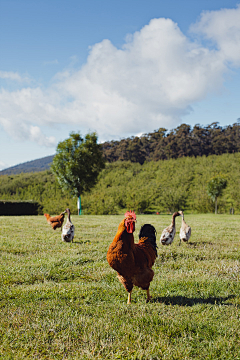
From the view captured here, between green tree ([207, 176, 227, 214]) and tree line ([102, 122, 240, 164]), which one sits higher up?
tree line ([102, 122, 240, 164])

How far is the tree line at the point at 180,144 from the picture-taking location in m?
58.8

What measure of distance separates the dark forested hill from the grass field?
49617 millimetres

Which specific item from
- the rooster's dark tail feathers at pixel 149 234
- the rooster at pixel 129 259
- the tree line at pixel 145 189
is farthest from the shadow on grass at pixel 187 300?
the tree line at pixel 145 189

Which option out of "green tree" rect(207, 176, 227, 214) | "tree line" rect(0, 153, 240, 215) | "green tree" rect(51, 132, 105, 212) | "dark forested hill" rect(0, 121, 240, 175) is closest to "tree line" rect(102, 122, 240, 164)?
"dark forested hill" rect(0, 121, 240, 175)

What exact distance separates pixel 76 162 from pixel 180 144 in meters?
41.4

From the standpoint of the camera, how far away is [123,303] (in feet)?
11.0

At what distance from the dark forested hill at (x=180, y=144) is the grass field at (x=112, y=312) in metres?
49.6

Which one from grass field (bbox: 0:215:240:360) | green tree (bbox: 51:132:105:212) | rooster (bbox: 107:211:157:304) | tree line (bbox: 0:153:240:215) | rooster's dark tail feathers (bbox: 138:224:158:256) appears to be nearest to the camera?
grass field (bbox: 0:215:240:360)

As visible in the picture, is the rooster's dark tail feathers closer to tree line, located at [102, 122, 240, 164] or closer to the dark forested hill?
the dark forested hill

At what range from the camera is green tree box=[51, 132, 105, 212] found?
24.0m

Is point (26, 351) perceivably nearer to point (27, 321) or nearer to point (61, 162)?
point (27, 321)

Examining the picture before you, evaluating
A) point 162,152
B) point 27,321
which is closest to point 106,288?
point 27,321

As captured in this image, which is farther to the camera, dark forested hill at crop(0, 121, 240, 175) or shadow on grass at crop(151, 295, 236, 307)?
dark forested hill at crop(0, 121, 240, 175)

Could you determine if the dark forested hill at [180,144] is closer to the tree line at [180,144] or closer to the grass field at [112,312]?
the tree line at [180,144]
